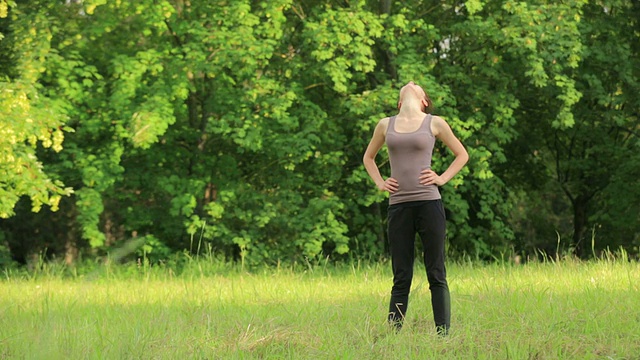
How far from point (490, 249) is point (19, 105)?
401 inches

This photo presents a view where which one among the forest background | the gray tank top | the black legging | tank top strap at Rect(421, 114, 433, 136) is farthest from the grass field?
the forest background

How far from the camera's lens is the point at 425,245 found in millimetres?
5672

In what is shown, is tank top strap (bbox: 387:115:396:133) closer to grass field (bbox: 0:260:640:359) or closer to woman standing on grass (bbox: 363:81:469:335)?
woman standing on grass (bbox: 363:81:469:335)

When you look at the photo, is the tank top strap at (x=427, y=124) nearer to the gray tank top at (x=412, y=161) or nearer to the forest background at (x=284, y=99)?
the gray tank top at (x=412, y=161)

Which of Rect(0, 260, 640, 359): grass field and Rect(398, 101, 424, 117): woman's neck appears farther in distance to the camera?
Rect(398, 101, 424, 117): woman's neck

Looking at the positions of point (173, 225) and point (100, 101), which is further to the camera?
point (173, 225)

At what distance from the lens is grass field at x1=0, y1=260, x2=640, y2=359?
510 centimetres

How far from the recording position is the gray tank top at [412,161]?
5562 mm

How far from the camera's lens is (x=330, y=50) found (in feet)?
46.4

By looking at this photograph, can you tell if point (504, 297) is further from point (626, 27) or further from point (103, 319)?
point (626, 27)

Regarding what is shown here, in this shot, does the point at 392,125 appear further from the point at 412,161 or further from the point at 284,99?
the point at 284,99

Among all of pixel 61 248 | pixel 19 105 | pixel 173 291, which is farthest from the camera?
pixel 61 248

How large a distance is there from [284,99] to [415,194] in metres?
9.06

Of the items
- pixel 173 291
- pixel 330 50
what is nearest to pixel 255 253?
pixel 330 50
